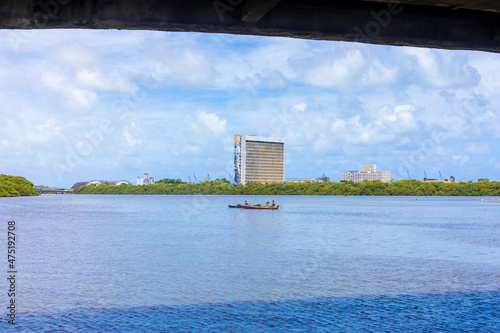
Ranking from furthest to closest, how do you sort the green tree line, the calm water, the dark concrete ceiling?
the green tree line, the calm water, the dark concrete ceiling

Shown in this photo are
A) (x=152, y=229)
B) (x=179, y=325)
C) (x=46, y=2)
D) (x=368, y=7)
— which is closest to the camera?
(x=46, y=2)

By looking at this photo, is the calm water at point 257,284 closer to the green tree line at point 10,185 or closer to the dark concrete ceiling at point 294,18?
the dark concrete ceiling at point 294,18

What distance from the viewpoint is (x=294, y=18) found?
865cm

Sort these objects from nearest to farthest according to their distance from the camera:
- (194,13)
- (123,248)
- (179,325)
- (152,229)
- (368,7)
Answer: (194,13) → (368,7) → (179,325) → (123,248) → (152,229)

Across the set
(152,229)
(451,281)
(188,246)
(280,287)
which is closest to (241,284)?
(280,287)

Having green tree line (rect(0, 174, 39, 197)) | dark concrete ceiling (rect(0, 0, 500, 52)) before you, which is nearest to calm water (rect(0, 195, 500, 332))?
dark concrete ceiling (rect(0, 0, 500, 52))

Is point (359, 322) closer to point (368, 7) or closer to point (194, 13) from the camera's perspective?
point (368, 7)

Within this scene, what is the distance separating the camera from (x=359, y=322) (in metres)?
17.7

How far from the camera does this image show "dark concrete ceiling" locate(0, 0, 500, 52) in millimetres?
7660

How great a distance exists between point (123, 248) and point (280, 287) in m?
19.5

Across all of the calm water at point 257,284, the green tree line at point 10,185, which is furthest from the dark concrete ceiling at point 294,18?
the green tree line at point 10,185

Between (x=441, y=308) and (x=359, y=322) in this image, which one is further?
(x=441, y=308)

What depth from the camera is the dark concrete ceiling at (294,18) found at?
25.1ft

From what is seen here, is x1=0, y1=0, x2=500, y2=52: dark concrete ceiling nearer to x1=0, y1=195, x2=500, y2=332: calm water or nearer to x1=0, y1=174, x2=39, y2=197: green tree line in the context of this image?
x1=0, y1=195, x2=500, y2=332: calm water
